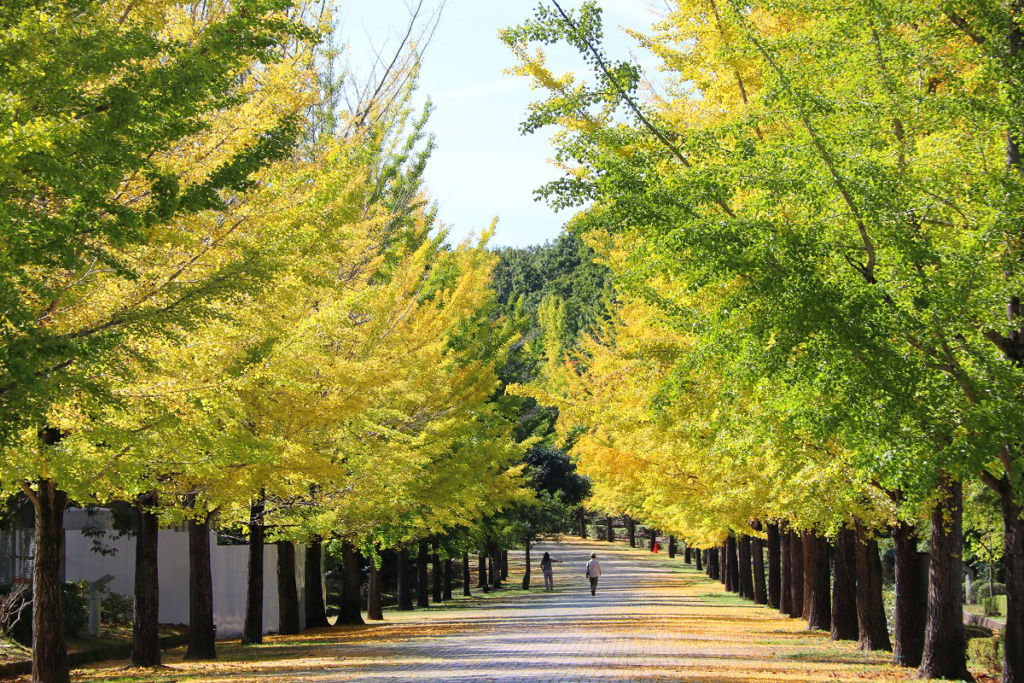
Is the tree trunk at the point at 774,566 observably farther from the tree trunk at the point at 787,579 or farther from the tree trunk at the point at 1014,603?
the tree trunk at the point at 1014,603

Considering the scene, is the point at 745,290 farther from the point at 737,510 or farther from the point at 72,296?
the point at 737,510

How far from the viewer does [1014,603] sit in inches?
476

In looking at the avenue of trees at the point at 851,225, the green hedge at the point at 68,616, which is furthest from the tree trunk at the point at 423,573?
the avenue of trees at the point at 851,225

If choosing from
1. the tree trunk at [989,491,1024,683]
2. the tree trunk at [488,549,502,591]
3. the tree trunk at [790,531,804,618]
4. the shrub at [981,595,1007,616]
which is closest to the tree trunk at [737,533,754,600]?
the shrub at [981,595,1007,616]

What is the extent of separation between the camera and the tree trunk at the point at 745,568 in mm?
40156

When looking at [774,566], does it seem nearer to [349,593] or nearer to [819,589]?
[819,589]

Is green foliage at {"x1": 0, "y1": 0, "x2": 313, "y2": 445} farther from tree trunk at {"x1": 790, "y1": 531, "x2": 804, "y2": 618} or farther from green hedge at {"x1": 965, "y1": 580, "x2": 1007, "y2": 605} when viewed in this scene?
green hedge at {"x1": 965, "y1": 580, "x2": 1007, "y2": 605}

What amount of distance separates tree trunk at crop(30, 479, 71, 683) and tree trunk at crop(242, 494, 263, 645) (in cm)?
601

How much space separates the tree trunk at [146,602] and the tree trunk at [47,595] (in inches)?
97.8

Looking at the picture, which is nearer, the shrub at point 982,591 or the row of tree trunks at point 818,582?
the row of tree trunks at point 818,582

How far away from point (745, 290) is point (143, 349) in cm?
615

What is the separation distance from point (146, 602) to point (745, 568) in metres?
28.7

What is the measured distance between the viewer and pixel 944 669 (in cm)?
1407

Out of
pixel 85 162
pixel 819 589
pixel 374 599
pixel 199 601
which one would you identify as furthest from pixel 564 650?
pixel 374 599
